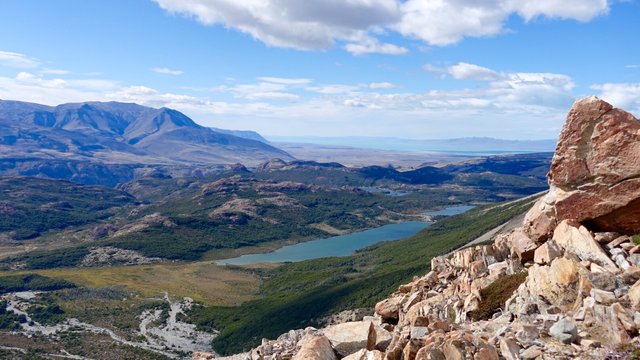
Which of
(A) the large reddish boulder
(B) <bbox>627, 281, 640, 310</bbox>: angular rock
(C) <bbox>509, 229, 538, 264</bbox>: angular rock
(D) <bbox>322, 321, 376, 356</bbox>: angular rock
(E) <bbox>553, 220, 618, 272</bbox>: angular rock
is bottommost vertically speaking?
(D) <bbox>322, 321, 376, 356</bbox>: angular rock

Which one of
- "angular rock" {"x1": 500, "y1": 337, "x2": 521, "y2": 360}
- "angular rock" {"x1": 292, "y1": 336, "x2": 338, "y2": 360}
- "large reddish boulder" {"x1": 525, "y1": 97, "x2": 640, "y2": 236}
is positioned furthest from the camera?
"large reddish boulder" {"x1": 525, "y1": 97, "x2": 640, "y2": 236}

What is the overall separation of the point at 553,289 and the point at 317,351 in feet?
45.8

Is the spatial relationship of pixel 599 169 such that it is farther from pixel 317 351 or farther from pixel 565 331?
pixel 317 351

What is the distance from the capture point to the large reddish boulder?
32844 millimetres

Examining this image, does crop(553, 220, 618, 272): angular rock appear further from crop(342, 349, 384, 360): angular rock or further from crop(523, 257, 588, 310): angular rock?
crop(342, 349, 384, 360): angular rock

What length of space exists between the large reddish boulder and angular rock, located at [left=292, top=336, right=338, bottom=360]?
60.4 ft

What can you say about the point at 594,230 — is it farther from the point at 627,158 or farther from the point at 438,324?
the point at 438,324

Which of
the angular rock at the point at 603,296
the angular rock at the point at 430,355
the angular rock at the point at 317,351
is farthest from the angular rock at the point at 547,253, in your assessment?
the angular rock at the point at 317,351

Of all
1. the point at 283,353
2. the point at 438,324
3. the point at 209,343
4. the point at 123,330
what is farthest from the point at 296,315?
the point at 438,324

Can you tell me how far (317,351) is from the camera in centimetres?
2873

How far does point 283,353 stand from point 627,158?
26.4m

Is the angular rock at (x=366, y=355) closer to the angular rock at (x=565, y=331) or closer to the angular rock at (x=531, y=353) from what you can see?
the angular rock at (x=531, y=353)

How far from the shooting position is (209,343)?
13400cm

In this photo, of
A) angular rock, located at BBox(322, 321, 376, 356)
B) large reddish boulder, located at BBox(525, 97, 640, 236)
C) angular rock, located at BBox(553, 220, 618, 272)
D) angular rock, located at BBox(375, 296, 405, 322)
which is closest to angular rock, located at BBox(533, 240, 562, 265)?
angular rock, located at BBox(553, 220, 618, 272)
